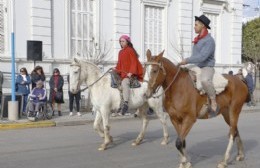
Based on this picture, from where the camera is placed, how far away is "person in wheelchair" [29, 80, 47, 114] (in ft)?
48.9

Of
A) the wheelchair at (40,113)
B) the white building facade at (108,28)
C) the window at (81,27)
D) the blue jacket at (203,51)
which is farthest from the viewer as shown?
the window at (81,27)

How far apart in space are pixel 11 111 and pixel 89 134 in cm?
397

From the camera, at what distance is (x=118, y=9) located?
78.1 ft

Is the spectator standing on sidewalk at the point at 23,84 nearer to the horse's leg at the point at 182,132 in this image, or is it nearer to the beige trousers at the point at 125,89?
the beige trousers at the point at 125,89

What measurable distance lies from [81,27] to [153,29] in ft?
16.3

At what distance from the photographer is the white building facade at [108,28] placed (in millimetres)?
20281

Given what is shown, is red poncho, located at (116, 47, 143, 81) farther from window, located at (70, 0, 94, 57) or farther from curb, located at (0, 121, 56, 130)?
window, located at (70, 0, 94, 57)

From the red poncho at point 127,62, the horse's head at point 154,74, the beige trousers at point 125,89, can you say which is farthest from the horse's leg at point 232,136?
the red poncho at point 127,62

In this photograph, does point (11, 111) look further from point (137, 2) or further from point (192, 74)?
point (137, 2)

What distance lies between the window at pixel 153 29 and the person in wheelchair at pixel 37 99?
11.0m

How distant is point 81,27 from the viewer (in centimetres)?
2275

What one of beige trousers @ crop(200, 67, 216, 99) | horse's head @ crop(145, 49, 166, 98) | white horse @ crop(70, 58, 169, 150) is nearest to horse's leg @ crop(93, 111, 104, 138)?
white horse @ crop(70, 58, 169, 150)

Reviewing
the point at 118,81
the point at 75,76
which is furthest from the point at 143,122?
the point at 75,76

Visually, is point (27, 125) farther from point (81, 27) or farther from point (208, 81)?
point (81, 27)
